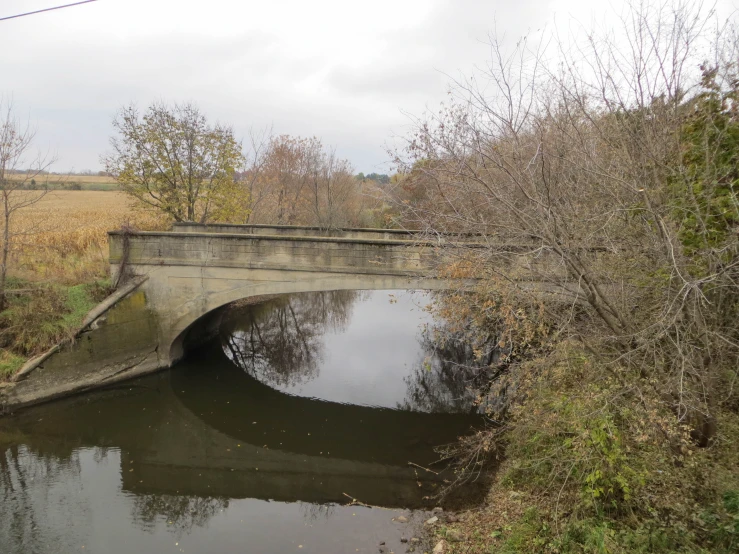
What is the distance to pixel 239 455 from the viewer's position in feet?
30.2

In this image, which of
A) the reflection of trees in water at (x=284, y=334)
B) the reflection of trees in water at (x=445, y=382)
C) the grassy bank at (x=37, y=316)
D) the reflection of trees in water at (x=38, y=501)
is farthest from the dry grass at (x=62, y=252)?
the reflection of trees in water at (x=445, y=382)

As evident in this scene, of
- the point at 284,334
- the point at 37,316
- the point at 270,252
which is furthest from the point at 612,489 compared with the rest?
the point at 284,334

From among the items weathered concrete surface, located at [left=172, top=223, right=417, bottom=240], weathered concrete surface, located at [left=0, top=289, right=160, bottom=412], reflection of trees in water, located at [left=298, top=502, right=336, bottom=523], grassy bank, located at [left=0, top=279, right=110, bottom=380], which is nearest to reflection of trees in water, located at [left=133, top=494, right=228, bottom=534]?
reflection of trees in water, located at [left=298, top=502, right=336, bottom=523]

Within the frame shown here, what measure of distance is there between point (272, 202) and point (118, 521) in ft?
65.6

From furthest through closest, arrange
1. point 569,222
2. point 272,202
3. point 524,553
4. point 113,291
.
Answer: point 272,202 → point 113,291 → point 569,222 → point 524,553

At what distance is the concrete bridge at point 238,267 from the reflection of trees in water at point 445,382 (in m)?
2.01

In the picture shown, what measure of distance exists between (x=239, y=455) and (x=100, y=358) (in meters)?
5.03

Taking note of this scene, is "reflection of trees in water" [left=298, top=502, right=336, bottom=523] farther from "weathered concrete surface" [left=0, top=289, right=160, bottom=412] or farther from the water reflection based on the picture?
"weathered concrete surface" [left=0, top=289, right=160, bottom=412]

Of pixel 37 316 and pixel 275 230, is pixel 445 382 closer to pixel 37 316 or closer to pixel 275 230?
pixel 275 230

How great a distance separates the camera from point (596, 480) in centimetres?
545

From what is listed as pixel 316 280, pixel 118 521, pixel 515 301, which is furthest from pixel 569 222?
pixel 118 521

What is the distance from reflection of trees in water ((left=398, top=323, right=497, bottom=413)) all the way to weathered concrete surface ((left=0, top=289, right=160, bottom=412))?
713 centimetres

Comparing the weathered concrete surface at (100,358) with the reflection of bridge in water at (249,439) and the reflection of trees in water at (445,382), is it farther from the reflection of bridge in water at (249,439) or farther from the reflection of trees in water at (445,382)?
the reflection of trees in water at (445,382)

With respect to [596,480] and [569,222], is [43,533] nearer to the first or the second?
[596,480]
